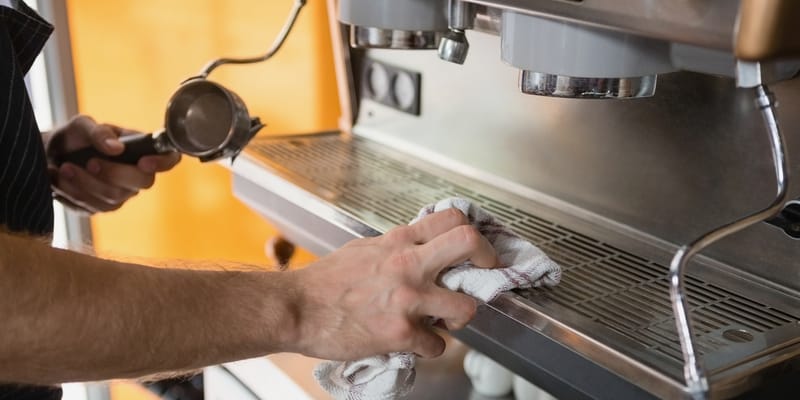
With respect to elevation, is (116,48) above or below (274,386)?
above

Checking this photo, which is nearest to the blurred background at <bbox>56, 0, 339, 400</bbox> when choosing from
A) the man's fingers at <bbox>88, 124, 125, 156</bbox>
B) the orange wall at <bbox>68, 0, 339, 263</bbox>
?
the orange wall at <bbox>68, 0, 339, 263</bbox>

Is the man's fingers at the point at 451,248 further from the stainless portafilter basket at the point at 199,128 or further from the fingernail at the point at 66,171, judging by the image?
the fingernail at the point at 66,171

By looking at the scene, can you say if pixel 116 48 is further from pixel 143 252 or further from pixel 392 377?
pixel 392 377

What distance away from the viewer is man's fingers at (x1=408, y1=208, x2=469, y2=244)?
602mm

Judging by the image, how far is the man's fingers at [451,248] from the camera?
57 centimetres

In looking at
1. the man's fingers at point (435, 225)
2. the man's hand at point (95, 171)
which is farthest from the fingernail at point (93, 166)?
the man's fingers at point (435, 225)

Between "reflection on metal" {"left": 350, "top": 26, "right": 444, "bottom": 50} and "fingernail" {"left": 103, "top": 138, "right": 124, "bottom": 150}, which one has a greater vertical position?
"reflection on metal" {"left": 350, "top": 26, "right": 444, "bottom": 50}

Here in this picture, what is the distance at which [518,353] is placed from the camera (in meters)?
0.63

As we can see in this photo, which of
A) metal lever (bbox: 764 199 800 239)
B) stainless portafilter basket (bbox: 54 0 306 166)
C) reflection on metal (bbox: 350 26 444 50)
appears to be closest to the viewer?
metal lever (bbox: 764 199 800 239)

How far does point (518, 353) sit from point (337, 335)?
0.15 m

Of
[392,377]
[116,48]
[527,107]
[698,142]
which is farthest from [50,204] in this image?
[116,48]

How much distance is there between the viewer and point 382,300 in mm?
558

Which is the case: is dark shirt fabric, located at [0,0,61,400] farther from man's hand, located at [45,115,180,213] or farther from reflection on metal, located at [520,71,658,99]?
reflection on metal, located at [520,71,658,99]

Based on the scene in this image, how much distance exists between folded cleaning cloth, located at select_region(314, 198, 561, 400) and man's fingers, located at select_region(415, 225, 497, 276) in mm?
30
